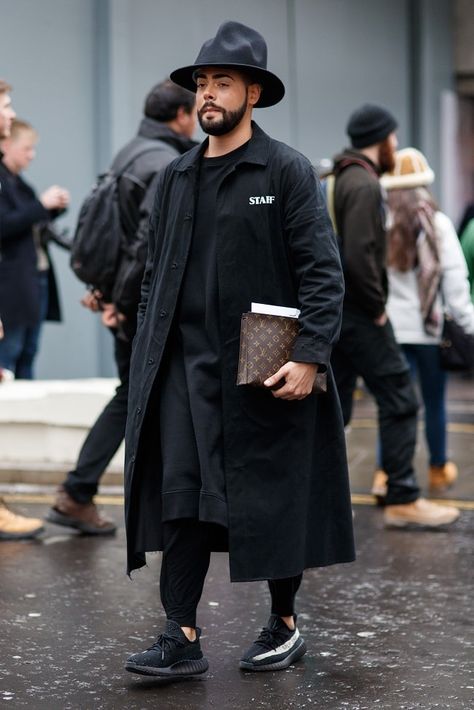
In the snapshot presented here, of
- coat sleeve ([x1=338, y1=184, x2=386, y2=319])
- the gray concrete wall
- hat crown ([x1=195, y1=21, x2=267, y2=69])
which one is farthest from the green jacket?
hat crown ([x1=195, y1=21, x2=267, y2=69])

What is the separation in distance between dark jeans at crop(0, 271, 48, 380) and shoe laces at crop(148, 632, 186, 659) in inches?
194

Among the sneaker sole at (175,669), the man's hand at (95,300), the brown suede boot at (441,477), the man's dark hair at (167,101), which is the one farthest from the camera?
the brown suede boot at (441,477)

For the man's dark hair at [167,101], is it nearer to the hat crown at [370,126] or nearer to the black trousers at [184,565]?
the hat crown at [370,126]

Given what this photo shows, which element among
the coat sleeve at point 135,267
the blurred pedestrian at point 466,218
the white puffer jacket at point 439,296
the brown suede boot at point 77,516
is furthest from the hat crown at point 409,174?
the blurred pedestrian at point 466,218

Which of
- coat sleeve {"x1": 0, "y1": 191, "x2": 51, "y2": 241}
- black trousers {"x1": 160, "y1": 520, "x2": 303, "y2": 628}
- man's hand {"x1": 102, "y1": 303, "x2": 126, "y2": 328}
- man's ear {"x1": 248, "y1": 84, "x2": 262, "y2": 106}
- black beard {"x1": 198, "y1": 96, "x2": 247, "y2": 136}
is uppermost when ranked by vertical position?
man's ear {"x1": 248, "y1": 84, "x2": 262, "y2": 106}

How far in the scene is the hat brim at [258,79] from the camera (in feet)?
16.0

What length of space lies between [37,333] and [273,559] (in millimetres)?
5493

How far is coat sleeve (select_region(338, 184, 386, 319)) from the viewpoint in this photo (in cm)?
722

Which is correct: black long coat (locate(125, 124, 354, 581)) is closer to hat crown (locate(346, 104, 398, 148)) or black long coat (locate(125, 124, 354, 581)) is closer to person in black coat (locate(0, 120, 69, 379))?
hat crown (locate(346, 104, 398, 148))

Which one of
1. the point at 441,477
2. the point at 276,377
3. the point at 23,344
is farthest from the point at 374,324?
the point at 23,344

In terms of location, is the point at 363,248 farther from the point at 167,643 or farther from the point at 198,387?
the point at 167,643

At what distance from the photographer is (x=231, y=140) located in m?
4.96

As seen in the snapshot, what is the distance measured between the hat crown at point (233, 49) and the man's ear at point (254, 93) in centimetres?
9

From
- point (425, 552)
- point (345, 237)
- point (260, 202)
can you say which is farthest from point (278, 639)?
point (345, 237)
